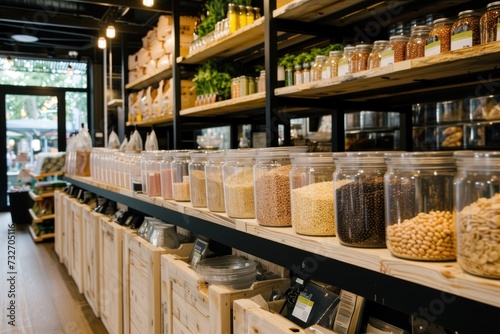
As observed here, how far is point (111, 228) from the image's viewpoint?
280 centimetres

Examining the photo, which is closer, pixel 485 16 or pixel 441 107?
pixel 485 16

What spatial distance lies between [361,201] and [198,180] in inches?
38.4

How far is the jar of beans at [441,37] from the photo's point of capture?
51.1 inches

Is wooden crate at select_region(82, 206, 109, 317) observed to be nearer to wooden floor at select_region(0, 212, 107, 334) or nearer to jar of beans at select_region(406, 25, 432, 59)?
wooden floor at select_region(0, 212, 107, 334)

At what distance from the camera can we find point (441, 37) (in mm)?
1303

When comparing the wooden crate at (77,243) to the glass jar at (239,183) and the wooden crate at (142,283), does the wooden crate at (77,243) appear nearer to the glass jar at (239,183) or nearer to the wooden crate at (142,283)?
the wooden crate at (142,283)

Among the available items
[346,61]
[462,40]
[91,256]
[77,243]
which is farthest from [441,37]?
[77,243]

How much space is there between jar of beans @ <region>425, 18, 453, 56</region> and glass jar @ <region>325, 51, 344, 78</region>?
1.48 ft

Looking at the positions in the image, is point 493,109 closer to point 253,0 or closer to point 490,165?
point 253,0

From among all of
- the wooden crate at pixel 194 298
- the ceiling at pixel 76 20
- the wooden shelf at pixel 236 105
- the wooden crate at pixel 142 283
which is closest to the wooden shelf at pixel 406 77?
the wooden shelf at pixel 236 105

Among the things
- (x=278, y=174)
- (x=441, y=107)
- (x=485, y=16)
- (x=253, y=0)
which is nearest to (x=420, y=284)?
(x=278, y=174)

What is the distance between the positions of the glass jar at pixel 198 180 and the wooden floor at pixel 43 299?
1702 millimetres

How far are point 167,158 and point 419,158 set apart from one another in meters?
1.51

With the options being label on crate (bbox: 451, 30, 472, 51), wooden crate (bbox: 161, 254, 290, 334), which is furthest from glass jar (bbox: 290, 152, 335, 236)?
label on crate (bbox: 451, 30, 472, 51)
